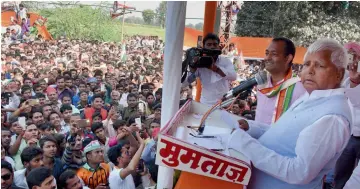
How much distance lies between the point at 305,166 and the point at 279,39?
980 mm

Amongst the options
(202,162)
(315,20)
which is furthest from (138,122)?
(315,20)

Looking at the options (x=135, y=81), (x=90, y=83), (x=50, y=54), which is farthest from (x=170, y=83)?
(x=50, y=54)

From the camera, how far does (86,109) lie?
359 centimetres

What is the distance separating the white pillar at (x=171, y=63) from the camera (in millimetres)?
1168

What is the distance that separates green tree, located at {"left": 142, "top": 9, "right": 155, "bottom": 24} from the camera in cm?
721

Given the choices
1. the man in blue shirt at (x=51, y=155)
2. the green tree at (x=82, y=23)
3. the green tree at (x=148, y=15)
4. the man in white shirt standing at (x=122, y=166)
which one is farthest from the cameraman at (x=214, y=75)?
the green tree at (x=82, y=23)

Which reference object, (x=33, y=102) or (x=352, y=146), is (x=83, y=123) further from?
(x=352, y=146)

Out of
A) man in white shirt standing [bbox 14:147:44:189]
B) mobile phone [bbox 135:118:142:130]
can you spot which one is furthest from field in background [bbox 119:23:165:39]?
man in white shirt standing [bbox 14:147:44:189]

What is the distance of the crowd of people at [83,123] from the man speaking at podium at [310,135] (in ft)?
1.22

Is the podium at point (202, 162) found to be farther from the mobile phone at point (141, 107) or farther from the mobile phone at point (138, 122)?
the mobile phone at point (141, 107)

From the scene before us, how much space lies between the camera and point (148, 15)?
7.33 m

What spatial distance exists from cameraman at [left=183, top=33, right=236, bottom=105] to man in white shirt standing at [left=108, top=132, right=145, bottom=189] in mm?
680

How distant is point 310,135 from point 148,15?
22.3ft

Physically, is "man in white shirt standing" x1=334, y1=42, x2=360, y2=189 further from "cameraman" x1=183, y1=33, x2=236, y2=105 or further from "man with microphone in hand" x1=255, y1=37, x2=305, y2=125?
"cameraman" x1=183, y1=33, x2=236, y2=105
